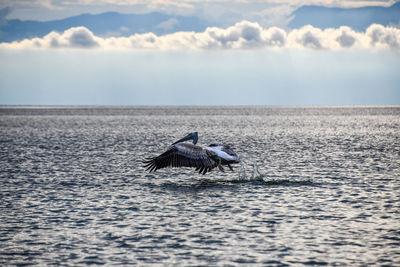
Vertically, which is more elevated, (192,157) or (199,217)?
(192,157)

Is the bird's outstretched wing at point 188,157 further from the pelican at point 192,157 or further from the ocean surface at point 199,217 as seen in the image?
the ocean surface at point 199,217

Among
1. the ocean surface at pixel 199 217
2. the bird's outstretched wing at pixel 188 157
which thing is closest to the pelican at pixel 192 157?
the bird's outstretched wing at pixel 188 157

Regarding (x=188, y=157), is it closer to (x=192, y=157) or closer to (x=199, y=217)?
(x=192, y=157)

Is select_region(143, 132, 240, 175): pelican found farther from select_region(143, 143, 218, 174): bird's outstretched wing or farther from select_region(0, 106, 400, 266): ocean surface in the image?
select_region(0, 106, 400, 266): ocean surface

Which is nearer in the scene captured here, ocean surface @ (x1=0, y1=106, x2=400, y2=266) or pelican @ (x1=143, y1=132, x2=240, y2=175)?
ocean surface @ (x1=0, y1=106, x2=400, y2=266)

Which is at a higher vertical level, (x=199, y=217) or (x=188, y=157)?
(x=188, y=157)

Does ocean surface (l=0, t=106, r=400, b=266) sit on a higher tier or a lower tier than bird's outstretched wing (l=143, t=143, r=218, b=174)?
lower

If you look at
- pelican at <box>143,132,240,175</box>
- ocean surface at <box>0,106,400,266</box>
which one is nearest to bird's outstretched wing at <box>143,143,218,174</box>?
pelican at <box>143,132,240,175</box>

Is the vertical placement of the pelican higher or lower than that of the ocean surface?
higher

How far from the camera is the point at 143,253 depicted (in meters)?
12.4

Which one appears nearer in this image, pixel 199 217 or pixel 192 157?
pixel 199 217

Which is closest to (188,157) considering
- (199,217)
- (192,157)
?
(192,157)

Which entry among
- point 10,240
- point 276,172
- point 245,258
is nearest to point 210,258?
point 245,258

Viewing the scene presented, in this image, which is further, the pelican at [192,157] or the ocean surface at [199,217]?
the pelican at [192,157]
